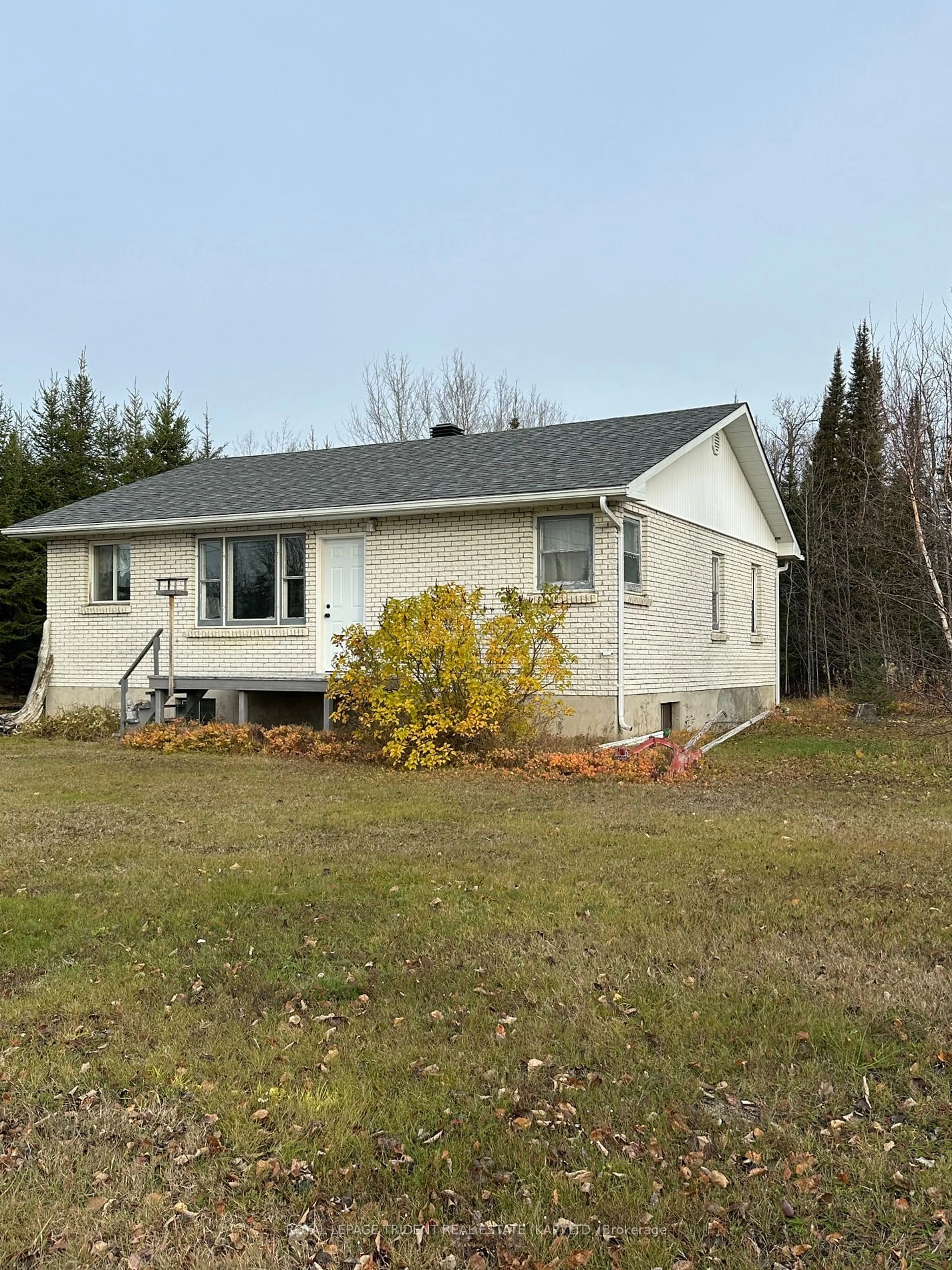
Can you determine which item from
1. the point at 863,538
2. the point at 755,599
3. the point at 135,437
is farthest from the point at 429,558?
the point at 135,437

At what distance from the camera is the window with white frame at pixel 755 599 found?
19609 millimetres

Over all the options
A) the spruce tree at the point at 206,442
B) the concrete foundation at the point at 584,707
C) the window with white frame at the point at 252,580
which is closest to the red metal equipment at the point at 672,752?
the concrete foundation at the point at 584,707

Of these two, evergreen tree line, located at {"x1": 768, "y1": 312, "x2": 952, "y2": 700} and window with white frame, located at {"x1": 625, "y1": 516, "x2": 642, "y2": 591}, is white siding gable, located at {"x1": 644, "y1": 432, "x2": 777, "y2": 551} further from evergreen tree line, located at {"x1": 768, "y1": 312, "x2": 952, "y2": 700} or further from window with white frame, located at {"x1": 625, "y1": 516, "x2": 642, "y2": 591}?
evergreen tree line, located at {"x1": 768, "y1": 312, "x2": 952, "y2": 700}

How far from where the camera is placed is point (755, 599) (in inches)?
786

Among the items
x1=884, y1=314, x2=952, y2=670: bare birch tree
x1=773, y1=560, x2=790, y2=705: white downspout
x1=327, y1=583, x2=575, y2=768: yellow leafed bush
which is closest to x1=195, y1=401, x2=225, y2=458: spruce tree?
x1=773, y1=560, x2=790, y2=705: white downspout

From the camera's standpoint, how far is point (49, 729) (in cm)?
1576

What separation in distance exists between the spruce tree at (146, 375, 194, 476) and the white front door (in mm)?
12844

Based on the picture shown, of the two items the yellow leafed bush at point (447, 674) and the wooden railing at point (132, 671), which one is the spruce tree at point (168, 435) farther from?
Result: the yellow leafed bush at point (447, 674)

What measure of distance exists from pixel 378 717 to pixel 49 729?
699 cm

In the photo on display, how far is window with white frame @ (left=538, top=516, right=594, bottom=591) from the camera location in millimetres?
13445

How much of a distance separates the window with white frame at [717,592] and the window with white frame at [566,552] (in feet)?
15.3

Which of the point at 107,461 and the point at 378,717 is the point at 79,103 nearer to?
the point at 107,461

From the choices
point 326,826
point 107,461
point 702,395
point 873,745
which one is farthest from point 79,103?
point 702,395

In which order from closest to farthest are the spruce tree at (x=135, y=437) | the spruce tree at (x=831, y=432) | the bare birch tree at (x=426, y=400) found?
the spruce tree at (x=135, y=437) → the spruce tree at (x=831, y=432) → the bare birch tree at (x=426, y=400)
